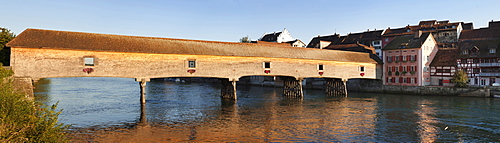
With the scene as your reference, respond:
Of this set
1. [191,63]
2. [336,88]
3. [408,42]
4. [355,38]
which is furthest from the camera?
[355,38]

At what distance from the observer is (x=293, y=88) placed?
128ft

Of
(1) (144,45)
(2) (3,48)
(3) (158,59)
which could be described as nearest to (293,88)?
(3) (158,59)

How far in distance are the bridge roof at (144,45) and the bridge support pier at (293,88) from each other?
132 inches

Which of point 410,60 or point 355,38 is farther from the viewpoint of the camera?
point 355,38

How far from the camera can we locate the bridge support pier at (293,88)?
124ft

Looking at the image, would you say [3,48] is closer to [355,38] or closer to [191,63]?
[191,63]

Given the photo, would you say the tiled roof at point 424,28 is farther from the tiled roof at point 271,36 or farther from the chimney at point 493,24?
the tiled roof at point 271,36

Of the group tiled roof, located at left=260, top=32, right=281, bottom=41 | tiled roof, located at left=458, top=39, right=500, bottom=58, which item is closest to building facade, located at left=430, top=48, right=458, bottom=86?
tiled roof, located at left=458, top=39, right=500, bottom=58

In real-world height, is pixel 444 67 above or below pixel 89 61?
below

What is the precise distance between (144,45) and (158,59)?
163cm

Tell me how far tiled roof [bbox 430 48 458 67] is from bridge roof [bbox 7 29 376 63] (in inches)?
596

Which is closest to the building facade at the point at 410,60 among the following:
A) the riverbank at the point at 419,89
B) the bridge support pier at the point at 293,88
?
the riverbank at the point at 419,89

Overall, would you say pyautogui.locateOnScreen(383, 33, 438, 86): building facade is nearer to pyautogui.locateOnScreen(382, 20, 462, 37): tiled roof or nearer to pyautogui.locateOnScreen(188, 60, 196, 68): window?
pyautogui.locateOnScreen(382, 20, 462, 37): tiled roof

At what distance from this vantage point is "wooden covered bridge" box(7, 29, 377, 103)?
78.3ft
